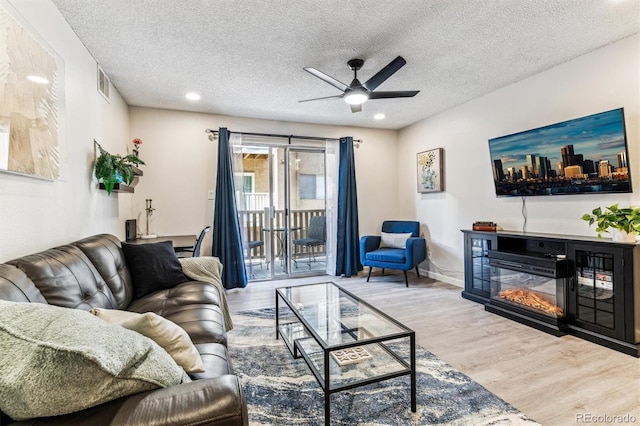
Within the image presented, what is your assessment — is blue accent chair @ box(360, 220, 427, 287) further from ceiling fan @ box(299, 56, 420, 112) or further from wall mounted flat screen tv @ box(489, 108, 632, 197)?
ceiling fan @ box(299, 56, 420, 112)

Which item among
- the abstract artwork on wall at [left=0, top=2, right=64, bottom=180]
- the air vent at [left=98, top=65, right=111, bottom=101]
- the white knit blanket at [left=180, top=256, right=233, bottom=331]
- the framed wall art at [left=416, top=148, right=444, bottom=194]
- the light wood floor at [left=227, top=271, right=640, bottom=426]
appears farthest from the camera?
the framed wall art at [left=416, top=148, right=444, bottom=194]

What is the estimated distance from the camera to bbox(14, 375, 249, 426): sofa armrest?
0.73 meters

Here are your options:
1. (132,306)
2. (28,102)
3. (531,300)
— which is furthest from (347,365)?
(28,102)

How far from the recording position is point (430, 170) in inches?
182

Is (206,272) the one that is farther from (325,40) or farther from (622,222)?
(622,222)

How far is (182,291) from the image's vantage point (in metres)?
2.29

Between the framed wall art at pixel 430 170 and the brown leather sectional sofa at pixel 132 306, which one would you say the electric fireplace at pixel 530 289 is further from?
the brown leather sectional sofa at pixel 132 306

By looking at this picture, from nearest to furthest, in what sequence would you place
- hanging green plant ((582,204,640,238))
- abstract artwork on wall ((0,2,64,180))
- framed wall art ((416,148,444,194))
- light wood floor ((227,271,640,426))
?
abstract artwork on wall ((0,2,64,180)) < light wood floor ((227,271,640,426)) < hanging green plant ((582,204,640,238)) < framed wall art ((416,148,444,194))

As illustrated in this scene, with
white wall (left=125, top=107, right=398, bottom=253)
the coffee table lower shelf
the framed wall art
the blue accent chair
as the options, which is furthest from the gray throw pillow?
the framed wall art

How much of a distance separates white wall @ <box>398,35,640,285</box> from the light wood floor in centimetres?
106

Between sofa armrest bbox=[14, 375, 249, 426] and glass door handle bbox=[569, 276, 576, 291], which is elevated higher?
sofa armrest bbox=[14, 375, 249, 426]

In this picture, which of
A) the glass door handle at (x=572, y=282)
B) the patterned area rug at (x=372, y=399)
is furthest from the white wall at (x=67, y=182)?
the glass door handle at (x=572, y=282)

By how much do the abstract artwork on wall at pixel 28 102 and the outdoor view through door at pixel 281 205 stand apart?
2509 mm

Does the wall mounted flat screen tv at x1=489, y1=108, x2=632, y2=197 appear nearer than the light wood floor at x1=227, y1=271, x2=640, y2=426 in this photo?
No
